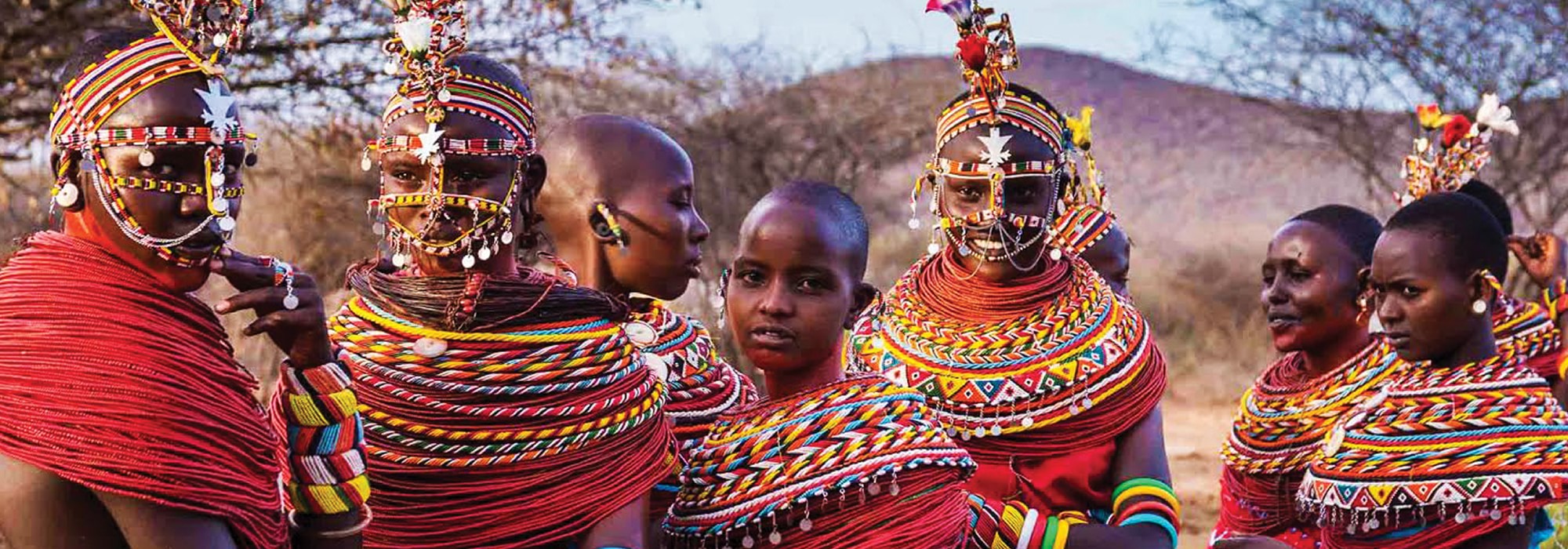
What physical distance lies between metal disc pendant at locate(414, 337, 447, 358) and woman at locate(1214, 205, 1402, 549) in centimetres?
285

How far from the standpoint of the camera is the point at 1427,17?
1583cm

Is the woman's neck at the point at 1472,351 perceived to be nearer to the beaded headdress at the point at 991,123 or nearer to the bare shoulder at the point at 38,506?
the beaded headdress at the point at 991,123

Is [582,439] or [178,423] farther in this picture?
[582,439]

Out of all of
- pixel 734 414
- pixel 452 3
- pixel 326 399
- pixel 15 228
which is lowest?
pixel 15 228

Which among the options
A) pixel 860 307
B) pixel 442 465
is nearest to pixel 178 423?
pixel 442 465

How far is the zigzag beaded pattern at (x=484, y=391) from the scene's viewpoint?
120 inches

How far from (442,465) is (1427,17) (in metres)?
14.8

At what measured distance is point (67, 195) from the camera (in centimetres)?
248

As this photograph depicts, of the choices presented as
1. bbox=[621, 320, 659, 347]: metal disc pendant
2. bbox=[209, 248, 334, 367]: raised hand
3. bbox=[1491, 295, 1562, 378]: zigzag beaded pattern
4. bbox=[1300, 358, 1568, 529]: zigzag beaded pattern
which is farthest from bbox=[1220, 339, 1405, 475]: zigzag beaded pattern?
bbox=[209, 248, 334, 367]: raised hand

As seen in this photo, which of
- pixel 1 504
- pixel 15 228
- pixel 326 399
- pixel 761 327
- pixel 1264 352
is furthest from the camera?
pixel 1264 352

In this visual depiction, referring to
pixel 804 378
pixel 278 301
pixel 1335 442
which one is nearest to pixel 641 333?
pixel 804 378

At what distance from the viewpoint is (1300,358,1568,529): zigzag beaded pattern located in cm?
423

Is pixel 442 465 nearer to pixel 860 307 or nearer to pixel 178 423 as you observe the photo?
pixel 178 423

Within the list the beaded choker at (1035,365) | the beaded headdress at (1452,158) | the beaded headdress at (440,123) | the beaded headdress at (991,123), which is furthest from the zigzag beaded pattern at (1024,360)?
the beaded headdress at (1452,158)
